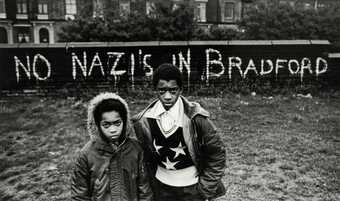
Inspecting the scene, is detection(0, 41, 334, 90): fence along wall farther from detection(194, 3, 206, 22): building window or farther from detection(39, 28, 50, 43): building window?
detection(194, 3, 206, 22): building window

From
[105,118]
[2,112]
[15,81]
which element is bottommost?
[2,112]

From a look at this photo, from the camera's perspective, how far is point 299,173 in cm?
443

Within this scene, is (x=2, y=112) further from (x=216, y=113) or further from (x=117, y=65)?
(x=216, y=113)

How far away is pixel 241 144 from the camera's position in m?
5.52

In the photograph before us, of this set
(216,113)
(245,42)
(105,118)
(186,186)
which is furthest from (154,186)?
(245,42)

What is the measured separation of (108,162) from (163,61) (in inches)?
270

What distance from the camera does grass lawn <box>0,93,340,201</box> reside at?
411cm

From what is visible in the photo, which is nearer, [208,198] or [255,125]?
[208,198]

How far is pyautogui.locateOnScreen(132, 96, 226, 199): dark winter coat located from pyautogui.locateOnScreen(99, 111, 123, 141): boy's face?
217 millimetres

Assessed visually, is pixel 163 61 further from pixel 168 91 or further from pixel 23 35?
pixel 23 35

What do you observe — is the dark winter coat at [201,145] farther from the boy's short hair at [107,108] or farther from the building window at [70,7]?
the building window at [70,7]

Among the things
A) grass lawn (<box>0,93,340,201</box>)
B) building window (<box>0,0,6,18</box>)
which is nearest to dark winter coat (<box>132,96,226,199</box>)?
grass lawn (<box>0,93,340,201</box>)

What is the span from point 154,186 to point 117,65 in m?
6.64

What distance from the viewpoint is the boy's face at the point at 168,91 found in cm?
238
